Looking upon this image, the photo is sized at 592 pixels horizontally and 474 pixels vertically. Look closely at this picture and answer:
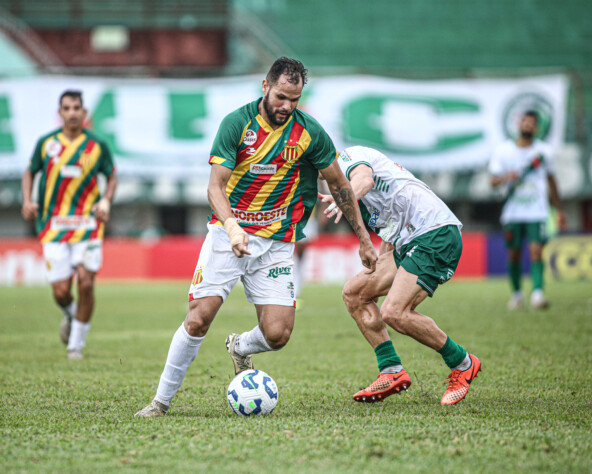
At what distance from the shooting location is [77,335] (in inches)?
315

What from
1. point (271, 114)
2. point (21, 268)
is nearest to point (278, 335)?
point (271, 114)

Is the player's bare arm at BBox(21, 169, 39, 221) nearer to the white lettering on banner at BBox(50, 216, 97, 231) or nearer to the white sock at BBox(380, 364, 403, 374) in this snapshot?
the white lettering on banner at BBox(50, 216, 97, 231)

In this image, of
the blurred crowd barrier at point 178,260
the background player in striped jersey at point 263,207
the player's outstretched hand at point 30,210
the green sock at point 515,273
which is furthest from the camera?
the blurred crowd barrier at point 178,260

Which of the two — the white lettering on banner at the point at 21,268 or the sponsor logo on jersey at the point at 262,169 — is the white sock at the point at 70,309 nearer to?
the sponsor logo on jersey at the point at 262,169

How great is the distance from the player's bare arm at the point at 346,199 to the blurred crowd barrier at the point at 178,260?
50.6 feet

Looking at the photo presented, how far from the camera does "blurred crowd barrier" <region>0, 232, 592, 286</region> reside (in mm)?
20953

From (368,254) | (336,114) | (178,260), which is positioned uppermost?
(336,114)

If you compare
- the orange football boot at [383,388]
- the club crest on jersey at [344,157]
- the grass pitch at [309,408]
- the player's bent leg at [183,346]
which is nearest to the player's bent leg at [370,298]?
the orange football boot at [383,388]

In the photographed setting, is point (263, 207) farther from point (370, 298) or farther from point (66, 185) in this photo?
point (66, 185)

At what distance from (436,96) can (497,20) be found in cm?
948

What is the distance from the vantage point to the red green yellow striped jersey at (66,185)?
26.8ft

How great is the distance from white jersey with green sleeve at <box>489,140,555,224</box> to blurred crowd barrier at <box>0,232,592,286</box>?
8.95 metres

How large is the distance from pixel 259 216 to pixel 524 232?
7.52 metres

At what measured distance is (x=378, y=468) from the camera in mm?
3701
